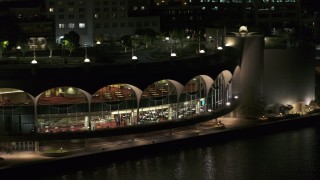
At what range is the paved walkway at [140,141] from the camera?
26.6 metres

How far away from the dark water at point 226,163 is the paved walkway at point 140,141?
2.52 ft

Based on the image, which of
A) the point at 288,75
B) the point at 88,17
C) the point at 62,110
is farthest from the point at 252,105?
the point at 88,17

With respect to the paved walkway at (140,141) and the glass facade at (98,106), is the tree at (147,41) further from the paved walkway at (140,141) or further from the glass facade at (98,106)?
the glass facade at (98,106)

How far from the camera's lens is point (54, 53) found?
137ft

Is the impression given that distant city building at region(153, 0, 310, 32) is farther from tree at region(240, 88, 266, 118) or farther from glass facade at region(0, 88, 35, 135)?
glass facade at region(0, 88, 35, 135)

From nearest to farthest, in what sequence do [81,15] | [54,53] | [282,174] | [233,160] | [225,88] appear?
[282,174] → [233,160] → [225,88] → [54,53] → [81,15]

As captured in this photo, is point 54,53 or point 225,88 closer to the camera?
point 225,88

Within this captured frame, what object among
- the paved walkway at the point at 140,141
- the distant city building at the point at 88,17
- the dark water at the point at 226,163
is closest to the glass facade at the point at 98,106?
the paved walkway at the point at 140,141

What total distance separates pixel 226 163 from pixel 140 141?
3.70 m

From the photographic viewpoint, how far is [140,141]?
1165 inches

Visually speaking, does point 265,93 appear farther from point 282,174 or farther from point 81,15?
point 81,15

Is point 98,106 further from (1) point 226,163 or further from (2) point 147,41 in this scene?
(2) point 147,41

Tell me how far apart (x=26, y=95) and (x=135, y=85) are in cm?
386

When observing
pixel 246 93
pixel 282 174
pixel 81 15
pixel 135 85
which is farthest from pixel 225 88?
pixel 81 15
